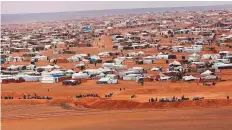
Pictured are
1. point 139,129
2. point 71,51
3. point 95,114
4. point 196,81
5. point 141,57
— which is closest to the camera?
point 139,129

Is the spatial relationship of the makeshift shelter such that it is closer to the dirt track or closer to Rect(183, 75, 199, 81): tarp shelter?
Rect(183, 75, 199, 81): tarp shelter

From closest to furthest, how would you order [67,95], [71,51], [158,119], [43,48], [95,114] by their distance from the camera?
[158,119]
[95,114]
[67,95]
[71,51]
[43,48]

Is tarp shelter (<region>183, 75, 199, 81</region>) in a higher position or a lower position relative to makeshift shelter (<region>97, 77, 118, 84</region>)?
higher

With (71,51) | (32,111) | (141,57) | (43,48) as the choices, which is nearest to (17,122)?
(32,111)

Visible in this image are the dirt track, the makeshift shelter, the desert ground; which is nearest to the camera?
the dirt track

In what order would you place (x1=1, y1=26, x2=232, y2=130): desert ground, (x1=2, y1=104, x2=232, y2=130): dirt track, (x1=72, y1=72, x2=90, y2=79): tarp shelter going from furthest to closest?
(x1=72, y1=72, x2=90, y2=79): tarp shelter
(x1=1, y1=26, x2=232, y2=130): desert ground
(x1=2, y1=104, x2=232, y2=130): dirt track

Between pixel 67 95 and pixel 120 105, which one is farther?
pixel 67 95

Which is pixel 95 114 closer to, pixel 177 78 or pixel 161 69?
pixel 177 78

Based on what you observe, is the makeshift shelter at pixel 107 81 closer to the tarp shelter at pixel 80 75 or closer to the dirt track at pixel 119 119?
the tarp shelter at pixel 80 75

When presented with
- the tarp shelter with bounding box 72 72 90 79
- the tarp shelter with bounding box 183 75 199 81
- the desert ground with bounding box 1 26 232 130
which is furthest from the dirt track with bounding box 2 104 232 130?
the tarp shelter with bounding box 72 72 90 79

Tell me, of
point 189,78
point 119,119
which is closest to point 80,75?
point 189,78
